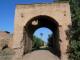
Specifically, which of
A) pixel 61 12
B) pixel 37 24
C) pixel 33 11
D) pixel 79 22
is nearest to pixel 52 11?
pixel 61 12

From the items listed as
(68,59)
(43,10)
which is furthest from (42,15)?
(68,59)

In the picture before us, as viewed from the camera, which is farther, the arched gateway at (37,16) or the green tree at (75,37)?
the arched gateway at (37,16)

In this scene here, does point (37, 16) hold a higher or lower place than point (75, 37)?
higher

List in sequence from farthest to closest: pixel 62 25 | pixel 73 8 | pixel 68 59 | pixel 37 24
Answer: pixel 37 24 → pixel 73 8 → pixel 62 25 → pixel 68 59

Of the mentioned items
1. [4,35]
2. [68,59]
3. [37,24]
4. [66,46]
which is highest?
[37,24]

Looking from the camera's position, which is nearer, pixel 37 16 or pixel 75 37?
pixel 75 37

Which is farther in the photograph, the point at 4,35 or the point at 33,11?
the point at 4,35

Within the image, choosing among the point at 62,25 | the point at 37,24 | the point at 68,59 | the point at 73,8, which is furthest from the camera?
the point at 37,24

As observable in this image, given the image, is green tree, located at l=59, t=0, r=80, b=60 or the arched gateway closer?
green tree, located at l=59, t=0, r=80, b=60

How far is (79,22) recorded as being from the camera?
13953 mm

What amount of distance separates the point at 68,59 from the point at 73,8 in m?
5.33

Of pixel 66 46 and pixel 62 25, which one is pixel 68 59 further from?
pixel 62 25

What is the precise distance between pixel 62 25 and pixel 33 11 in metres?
3.13

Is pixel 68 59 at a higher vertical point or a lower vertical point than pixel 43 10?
lower
